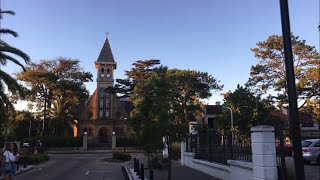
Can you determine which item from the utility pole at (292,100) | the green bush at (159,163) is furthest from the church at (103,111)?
the utility pole at (292,100)

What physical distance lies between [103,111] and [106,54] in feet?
38.7

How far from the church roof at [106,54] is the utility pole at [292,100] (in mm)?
64444

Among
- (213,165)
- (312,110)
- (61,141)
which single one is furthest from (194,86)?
(213,165)

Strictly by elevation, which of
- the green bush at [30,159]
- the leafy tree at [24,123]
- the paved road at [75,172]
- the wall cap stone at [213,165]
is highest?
the leafy tree at [24,123]

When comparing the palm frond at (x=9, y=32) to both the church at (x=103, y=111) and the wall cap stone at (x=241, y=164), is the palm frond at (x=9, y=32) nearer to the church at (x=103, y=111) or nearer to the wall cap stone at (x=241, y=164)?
the wall cap stone at (x=241, y=164)

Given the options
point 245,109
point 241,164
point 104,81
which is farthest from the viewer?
point 104,81

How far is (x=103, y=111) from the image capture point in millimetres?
67438

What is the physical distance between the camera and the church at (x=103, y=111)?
65.7 meters

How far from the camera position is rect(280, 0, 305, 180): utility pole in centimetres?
574

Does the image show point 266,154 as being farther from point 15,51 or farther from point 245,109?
point 245,109

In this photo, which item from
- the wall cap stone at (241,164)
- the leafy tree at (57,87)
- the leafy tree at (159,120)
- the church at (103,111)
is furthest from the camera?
the church at (103,111)

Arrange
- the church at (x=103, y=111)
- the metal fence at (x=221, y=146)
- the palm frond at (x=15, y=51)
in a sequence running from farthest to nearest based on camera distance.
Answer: the church at (x=103, y=111) → the palm frond at (x=15, y=51) → the metal fence at (x=221, y=146)

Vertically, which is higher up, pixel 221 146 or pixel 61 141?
pixel 221 146

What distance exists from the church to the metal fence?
44.0 m
